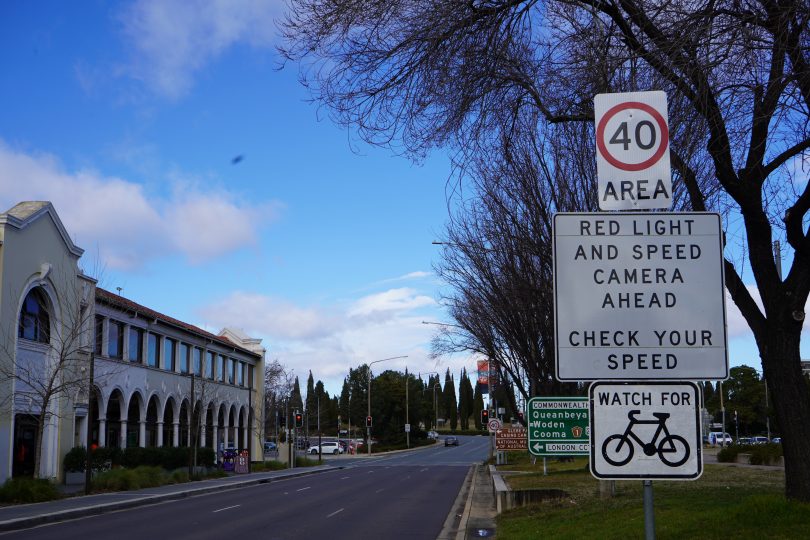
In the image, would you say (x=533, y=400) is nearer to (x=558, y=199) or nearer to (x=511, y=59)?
(x=558, y=199)

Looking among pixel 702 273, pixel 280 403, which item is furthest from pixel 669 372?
pixel 280 403

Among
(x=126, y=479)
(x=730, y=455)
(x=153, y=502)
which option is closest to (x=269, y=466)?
(x=126, y=479)

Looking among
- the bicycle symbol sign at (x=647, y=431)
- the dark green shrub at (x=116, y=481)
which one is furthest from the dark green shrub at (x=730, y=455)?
the bicycle symbol sign at (x=647, y=431)

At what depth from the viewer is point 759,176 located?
1121 centimetres

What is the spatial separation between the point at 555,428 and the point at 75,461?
22.3 metres

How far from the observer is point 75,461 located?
111ft

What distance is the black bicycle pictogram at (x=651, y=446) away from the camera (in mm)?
4113

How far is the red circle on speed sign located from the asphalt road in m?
14.0

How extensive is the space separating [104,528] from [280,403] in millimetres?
69495

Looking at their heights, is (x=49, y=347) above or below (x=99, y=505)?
above

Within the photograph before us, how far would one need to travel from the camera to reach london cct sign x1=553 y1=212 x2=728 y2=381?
4.23m

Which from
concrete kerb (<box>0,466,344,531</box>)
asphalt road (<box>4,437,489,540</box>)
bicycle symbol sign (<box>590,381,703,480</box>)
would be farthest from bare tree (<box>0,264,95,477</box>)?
bicycle symbol sign (<box>590,381,703,480</box>)

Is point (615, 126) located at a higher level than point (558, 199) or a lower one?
lower

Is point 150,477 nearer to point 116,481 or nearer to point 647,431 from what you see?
point 116,481
